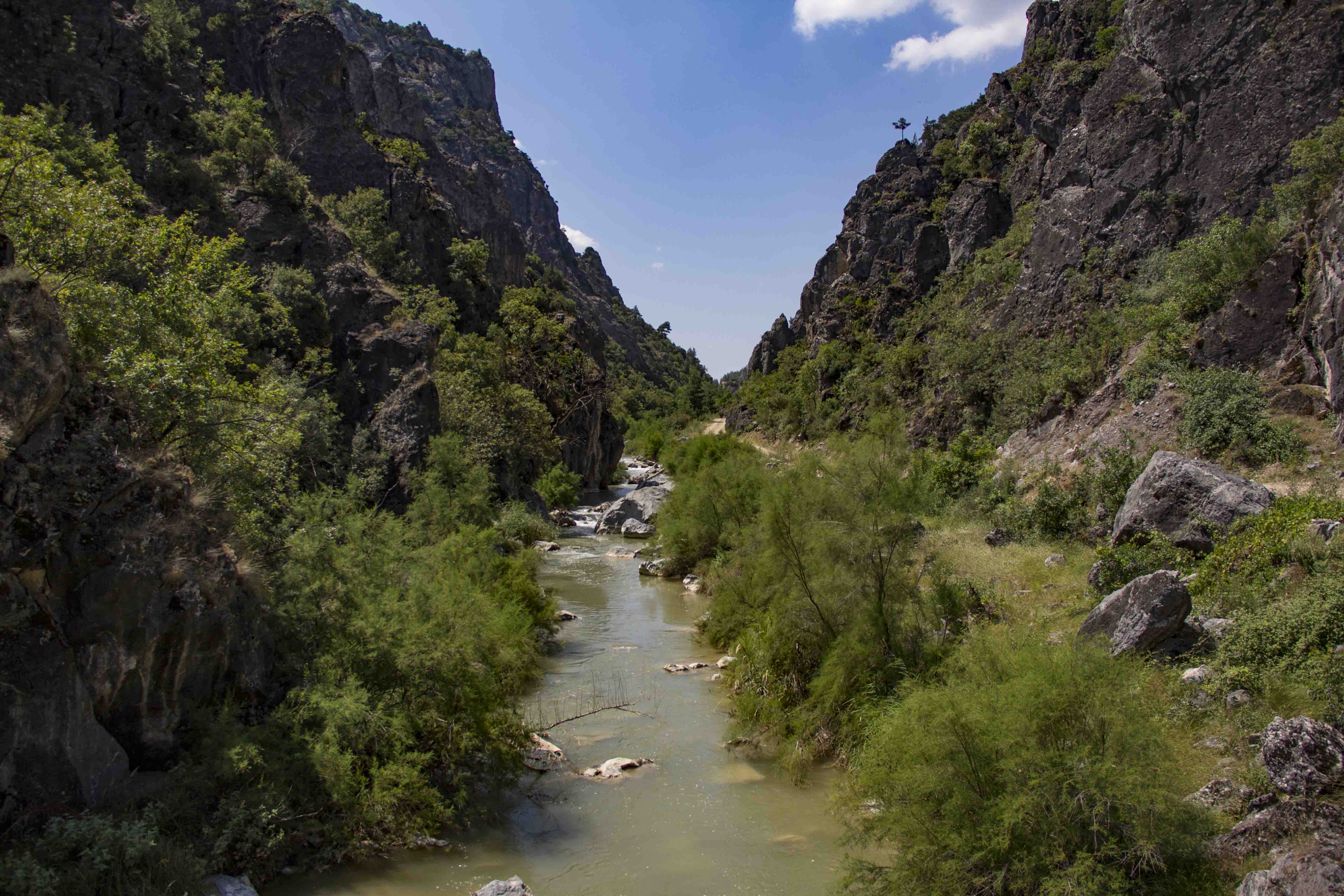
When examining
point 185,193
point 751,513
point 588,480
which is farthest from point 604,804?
point 588,480

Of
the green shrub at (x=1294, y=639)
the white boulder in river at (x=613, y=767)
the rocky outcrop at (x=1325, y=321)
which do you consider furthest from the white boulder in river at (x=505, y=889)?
the rocky outcrop at (x=1325, y=321)

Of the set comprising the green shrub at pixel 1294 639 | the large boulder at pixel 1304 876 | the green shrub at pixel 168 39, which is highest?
the green shrub at pixel 168 39

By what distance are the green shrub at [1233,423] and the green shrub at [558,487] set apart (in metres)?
34.5

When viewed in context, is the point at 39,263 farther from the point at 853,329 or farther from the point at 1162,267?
the point at 853,329

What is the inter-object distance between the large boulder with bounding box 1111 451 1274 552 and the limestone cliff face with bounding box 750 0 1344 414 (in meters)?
16.2

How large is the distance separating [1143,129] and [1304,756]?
2911 cm

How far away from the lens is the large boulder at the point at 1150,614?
376 inches

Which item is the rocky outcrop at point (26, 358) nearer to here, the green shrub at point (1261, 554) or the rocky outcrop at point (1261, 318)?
the green shrub at point (1261, 554)

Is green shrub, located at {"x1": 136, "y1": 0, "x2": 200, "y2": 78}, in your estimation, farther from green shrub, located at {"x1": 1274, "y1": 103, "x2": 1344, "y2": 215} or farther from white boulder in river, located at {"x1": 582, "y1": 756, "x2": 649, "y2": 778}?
green shrub, located at {"x1": 1274, "y1": 103, "x2": 1344, "y2": 215}

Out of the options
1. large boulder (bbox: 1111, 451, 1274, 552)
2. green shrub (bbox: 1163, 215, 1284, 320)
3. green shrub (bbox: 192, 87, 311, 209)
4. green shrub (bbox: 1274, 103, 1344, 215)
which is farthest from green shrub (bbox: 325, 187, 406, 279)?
green shrub (bbox: 1274, 103, 1344, 215)

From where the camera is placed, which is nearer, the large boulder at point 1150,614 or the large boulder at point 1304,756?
the large boulder at point 1304,756

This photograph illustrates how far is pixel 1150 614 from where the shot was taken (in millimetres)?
9617

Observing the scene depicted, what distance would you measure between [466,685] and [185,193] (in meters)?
28.6

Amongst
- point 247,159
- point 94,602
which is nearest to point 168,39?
point 247,159
